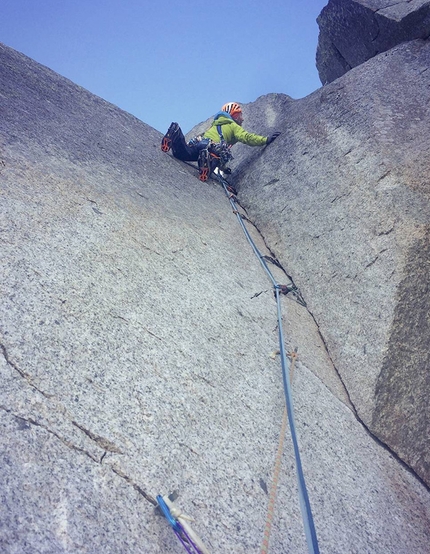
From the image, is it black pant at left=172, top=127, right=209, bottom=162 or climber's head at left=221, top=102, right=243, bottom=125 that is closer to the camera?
black pant at left=172, top=127, right=209, bottom=162

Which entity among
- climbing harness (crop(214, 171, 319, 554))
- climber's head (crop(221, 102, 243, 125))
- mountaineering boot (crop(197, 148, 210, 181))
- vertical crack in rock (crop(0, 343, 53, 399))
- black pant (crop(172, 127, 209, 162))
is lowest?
climbing harness (crop(214, 171, 319, 554))

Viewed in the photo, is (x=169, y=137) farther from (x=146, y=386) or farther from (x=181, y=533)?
(x=181, y=533)

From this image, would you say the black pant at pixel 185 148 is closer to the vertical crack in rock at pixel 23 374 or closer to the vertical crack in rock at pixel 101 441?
the vertical crack in rock at pixel 23 374

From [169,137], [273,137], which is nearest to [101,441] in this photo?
[169,137]

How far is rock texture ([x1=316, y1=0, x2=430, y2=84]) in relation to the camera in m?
5.98

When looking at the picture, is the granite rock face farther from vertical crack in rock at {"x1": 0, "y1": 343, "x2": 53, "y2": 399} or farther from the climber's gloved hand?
vertical crack in rock at {"x1": 0, "y1": 343, "x2": 53, "y2": 399}

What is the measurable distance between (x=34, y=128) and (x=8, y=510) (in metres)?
Result: 4.11

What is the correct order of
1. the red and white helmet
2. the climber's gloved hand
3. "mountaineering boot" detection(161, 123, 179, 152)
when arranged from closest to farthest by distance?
1. "mountaineering boot" detection(161, 123, 179, 152)
2. the climber's gloved hand
3. the red and white helmet

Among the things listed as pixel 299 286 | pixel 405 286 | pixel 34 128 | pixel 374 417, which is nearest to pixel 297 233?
pixel 299 286

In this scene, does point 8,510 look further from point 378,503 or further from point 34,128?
point 34,128

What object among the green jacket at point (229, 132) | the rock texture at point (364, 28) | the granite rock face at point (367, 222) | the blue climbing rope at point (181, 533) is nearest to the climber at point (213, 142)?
the green jacket at point (229, 132)

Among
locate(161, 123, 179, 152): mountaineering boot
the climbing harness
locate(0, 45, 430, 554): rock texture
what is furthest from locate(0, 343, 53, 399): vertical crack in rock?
locate(161, 123, 179, 152): mountaineering boot

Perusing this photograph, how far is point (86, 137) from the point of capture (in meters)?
5.14

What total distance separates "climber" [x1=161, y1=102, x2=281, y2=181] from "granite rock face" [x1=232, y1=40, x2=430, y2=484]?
0.35 m
